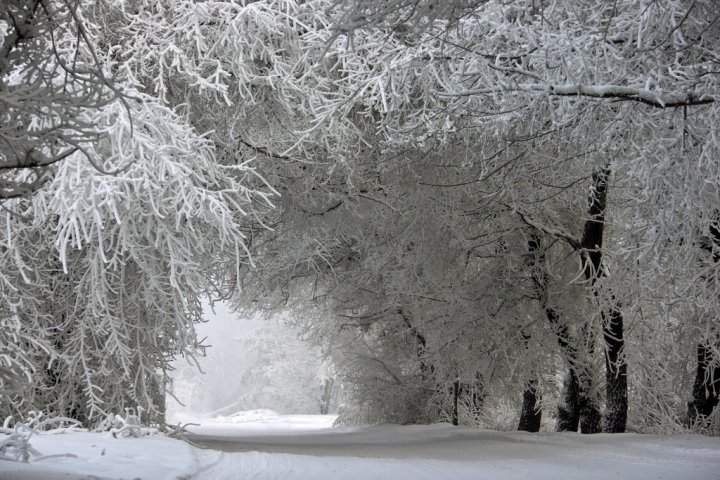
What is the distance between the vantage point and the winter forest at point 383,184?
5469 mm

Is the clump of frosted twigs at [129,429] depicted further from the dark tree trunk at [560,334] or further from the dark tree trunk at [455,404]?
the dark tree trunk at [455,404]

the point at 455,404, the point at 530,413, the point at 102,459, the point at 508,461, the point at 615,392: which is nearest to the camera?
the point at 102,459

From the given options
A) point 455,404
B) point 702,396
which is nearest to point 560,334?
point 702,396

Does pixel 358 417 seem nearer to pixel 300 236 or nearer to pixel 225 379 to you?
pixel 300 236

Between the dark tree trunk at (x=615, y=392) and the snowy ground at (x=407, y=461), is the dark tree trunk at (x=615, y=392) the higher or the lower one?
the higher one

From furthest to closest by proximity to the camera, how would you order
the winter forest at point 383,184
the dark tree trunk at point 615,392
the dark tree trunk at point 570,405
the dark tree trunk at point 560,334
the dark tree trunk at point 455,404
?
1. the dark tree trunk at point 455,404
2. the dark tree trunk at point 570,405
3. the dark tree trunk at point 560,334
4. the dark tree trunk at point 615,392
5. the winter forest at point 383,184

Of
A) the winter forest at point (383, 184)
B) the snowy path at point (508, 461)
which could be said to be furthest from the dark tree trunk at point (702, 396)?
the snowy path at point (508, 461)

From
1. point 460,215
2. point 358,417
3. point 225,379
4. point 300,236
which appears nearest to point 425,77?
point 460,215

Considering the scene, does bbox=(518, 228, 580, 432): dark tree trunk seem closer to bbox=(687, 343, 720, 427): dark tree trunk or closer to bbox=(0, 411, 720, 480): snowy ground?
bbox=(687, 343, 720, 427): dark tree trunk

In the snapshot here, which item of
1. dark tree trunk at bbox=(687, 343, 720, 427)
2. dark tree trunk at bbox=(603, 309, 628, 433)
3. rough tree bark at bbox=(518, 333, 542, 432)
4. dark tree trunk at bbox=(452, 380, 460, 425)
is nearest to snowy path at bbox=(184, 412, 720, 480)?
dark tree trunk at bbox=(603, 309, 628, 433)

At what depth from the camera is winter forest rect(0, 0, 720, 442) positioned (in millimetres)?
5469

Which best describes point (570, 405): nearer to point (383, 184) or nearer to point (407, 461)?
point (383, 184)

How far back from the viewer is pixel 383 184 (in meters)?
11.1

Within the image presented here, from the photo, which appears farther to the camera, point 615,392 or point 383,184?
point 383,184
